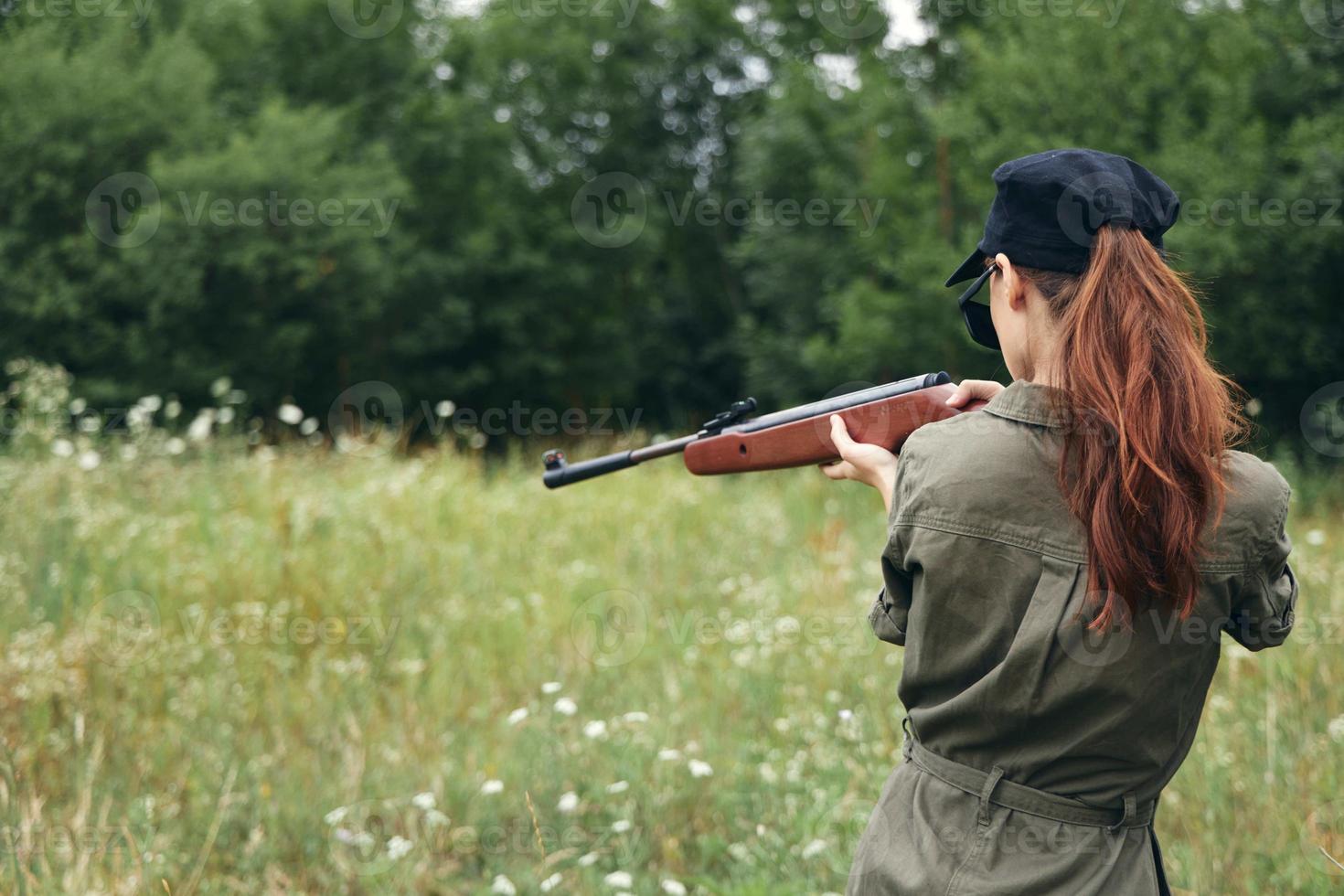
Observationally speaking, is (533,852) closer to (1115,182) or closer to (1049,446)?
(1049,446)

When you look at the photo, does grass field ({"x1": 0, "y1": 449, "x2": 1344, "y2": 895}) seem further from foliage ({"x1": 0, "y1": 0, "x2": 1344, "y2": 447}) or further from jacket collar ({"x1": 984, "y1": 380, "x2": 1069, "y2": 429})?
foliage ({"x1": 0, "y1": 0, "x2": 1344, "y2": 447})

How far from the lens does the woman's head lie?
55.1 inches

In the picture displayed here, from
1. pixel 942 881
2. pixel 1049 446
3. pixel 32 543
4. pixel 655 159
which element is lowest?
pixel 655 159

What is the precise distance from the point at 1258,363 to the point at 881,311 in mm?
5520

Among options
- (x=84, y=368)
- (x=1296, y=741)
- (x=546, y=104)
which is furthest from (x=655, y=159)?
(x=1296, y=741)

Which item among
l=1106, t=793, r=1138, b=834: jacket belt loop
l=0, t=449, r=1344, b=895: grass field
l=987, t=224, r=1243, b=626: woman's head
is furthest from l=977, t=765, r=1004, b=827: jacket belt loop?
l=0, t=449, r=1344, b=895: grass field

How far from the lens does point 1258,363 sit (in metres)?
12.2

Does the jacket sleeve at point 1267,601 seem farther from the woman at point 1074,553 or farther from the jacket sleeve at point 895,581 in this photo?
the jacket sleeve at point 895,581

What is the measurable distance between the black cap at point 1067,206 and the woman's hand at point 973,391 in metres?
0.42

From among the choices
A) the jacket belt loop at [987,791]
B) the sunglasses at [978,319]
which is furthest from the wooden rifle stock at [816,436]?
the jacket belt loop at [987,791]

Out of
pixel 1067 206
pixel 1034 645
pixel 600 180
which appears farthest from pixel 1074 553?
pixel 600 180

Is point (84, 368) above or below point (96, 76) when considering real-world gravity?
below

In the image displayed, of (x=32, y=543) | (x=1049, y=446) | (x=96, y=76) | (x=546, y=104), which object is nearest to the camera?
(x=1049, y=446)

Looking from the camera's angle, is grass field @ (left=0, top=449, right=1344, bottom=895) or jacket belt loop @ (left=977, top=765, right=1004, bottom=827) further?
grass field @ (left=0, top=449, right=1344, bottom=895)
